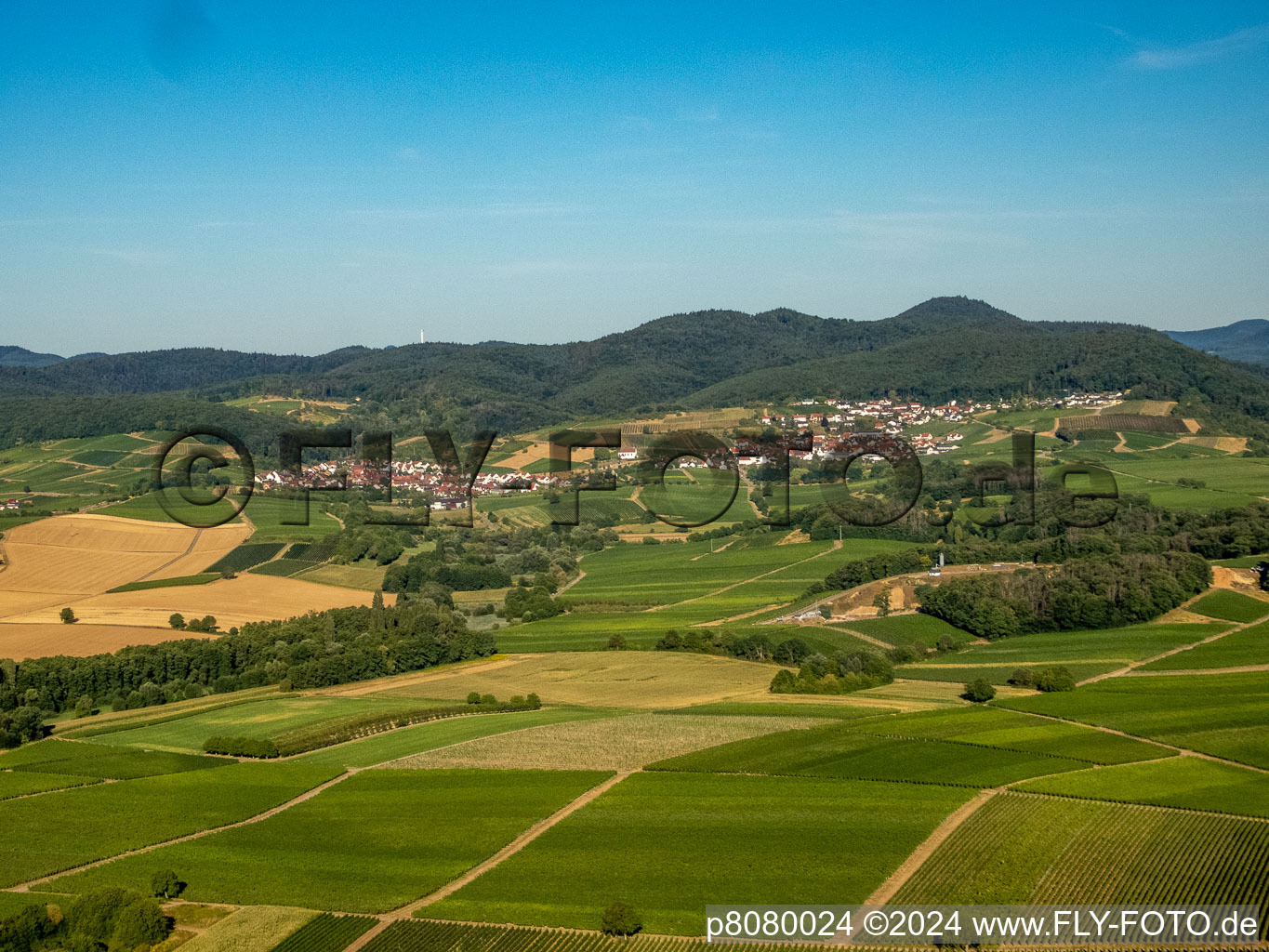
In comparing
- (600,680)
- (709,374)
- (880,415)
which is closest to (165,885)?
(600,680)

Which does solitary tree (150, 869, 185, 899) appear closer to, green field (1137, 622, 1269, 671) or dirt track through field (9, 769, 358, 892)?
dirt track through field (9, 769, 358, 892)

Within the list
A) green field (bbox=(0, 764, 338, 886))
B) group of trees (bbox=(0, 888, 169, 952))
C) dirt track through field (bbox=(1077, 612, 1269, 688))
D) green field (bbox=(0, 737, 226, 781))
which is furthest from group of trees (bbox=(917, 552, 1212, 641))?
group of trees (bbox=(0, 888, 169, 952))

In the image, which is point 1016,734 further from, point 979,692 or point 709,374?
point 709,374

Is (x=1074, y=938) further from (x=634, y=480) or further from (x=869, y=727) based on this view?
(x=634, y=480)

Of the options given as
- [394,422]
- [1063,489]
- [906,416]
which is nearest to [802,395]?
[906,416]

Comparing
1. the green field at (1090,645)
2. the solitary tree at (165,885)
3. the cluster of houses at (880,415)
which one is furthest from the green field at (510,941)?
the cluster of houses at (880,415)

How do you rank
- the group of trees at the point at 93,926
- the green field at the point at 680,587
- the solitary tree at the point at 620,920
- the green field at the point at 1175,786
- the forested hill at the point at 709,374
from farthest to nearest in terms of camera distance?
1. the forested hill at the point at 709,374
2. the green field at the point at 680,587
3. the green field at the point at 1175,786
4. the group of trees at the point at 93,926
5. the solitary tree at the point at 620,920

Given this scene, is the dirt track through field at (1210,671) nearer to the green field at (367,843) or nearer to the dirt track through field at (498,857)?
the dirt track through field at (498,857)
